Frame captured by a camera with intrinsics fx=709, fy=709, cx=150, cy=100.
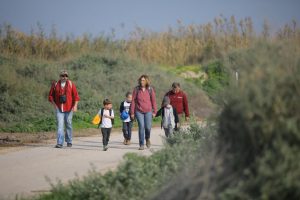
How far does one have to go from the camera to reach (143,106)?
57.7 ft

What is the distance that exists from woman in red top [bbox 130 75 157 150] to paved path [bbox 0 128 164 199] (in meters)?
0.53

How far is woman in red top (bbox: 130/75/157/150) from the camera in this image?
57.7ft

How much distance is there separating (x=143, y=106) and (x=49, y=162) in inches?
139

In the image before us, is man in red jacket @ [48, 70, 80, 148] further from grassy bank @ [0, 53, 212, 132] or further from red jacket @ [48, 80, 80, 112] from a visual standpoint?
grassy bank @ [0, 53, 212, 132]

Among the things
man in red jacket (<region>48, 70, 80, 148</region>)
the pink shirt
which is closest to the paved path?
man in red jacket (<region>48, 70, 80, 148</region>)

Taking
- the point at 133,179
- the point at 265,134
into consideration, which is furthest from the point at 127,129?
the point at 265,134

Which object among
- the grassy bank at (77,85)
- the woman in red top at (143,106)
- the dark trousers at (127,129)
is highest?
the grassy bank at (77,85)

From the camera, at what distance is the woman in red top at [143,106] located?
1759 cm

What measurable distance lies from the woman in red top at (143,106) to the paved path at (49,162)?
1.75 ft

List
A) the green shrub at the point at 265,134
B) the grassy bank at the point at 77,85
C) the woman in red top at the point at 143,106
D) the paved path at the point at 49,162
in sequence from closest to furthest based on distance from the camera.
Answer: the green shrub at the point at 265,134 < the paved path at the point at 49,162 < the woman in red top at the point at 143,106 < the grassy bank at the point at 77,85

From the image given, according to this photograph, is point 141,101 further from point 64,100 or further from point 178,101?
point 64,100

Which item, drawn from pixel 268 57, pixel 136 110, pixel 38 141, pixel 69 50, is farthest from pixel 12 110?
pixel 268 57

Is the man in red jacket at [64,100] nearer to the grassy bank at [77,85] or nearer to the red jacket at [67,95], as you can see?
the red jacket at [67,95]

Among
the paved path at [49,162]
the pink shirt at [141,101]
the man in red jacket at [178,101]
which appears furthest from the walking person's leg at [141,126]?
the man in red jacket at [178,101]
